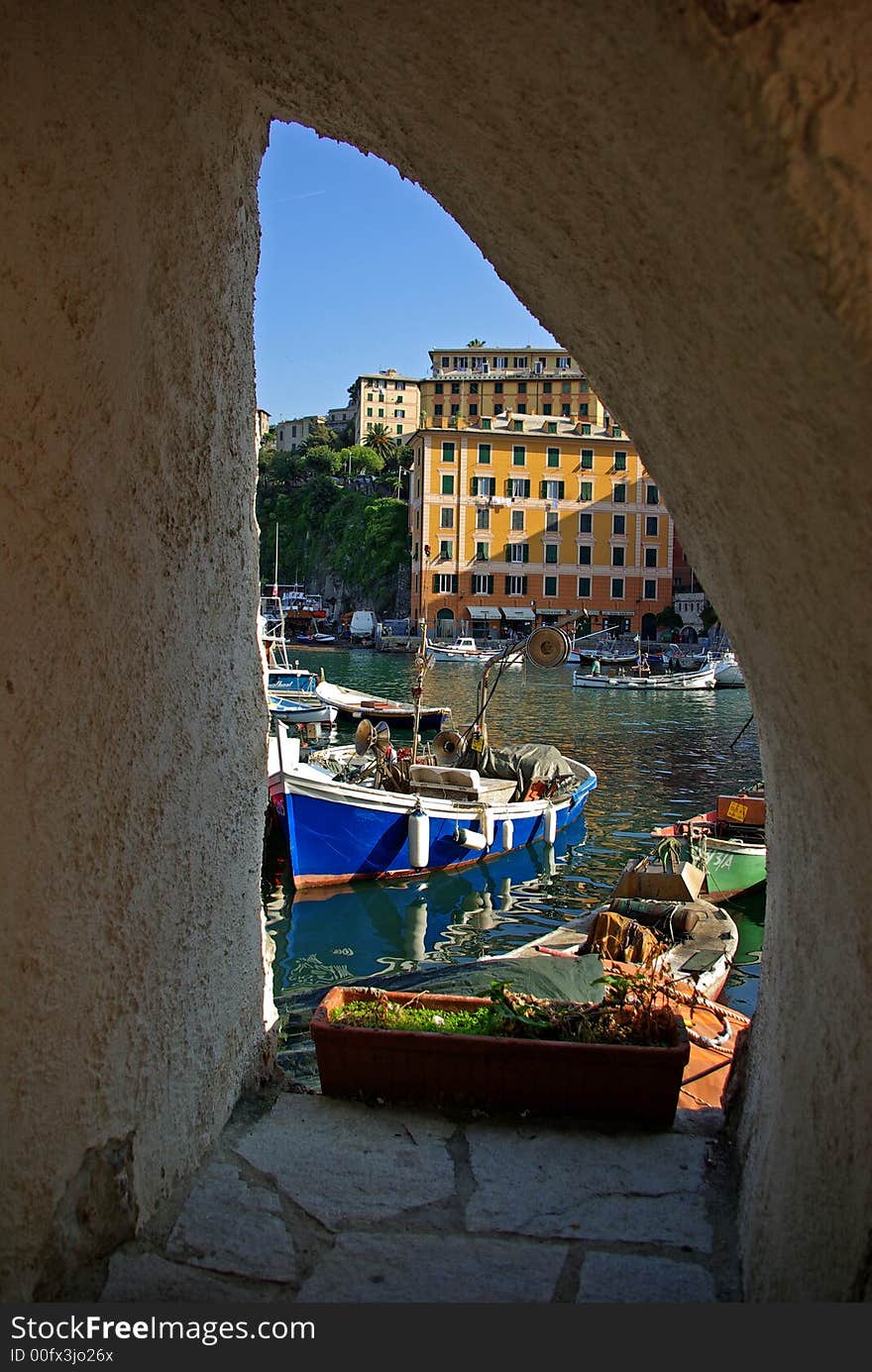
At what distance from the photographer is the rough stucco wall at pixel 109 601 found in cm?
215

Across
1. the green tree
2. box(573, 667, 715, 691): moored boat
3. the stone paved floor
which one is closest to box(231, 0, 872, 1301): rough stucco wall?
the stone paved floor

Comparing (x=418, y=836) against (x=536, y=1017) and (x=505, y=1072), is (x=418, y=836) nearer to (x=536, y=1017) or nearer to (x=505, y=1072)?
(x=536, y=1017)

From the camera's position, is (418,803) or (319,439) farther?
(319,439)

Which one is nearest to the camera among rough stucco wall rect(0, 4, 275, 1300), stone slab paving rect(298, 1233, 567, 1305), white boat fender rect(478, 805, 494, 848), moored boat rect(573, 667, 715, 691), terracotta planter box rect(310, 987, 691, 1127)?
rough stucco wall rect(0, 4, 275, 1300)

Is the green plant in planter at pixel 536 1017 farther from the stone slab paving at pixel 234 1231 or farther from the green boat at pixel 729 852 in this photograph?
the green boat at pixel 729 852

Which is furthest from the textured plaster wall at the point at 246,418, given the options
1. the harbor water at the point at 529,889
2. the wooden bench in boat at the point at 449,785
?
the wooden bench in boat at the point at 449,785

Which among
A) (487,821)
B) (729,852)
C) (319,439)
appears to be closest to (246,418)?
(729,852)

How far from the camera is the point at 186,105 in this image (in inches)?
100

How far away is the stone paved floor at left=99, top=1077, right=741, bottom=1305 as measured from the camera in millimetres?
2508

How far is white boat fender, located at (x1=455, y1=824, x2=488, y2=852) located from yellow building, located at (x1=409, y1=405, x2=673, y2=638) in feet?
136

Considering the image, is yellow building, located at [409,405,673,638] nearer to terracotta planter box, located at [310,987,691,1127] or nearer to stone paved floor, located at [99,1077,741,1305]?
terracotta planter box, located at [310,987,691,1127]

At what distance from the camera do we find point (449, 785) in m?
15.9

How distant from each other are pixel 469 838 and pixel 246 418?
39.5 ft

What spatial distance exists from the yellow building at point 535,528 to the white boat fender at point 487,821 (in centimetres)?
4104
